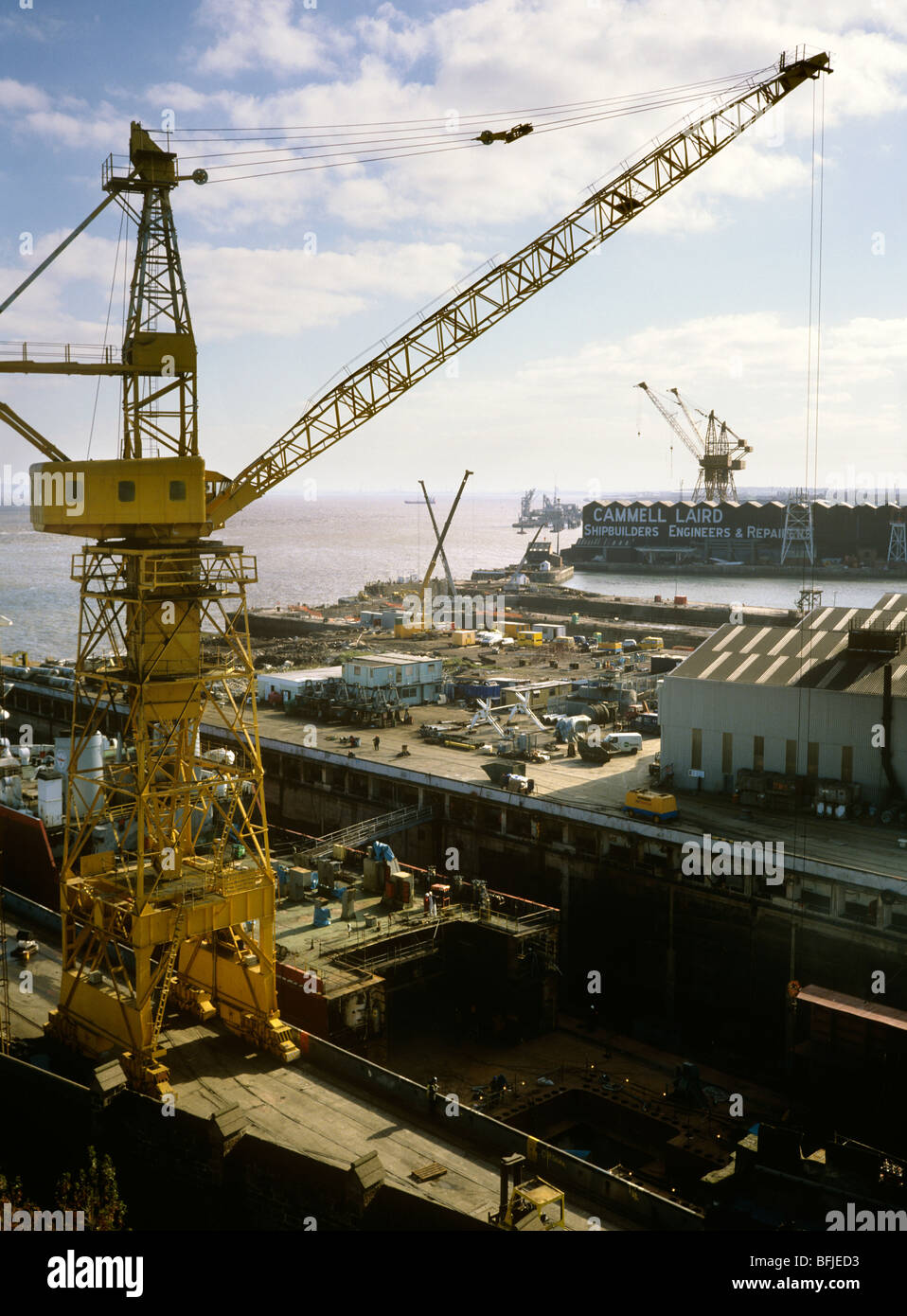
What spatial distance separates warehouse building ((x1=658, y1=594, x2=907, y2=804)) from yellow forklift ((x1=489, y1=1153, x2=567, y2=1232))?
21579 mm

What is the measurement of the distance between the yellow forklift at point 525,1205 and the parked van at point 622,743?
29741mm

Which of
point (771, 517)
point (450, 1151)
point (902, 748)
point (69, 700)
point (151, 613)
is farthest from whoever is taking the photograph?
point (771, 517)

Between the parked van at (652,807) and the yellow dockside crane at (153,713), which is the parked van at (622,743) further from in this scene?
the yellow dockside crane at (153,713)

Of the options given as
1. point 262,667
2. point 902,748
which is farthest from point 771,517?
point 902,748

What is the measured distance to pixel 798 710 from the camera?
38375 millimetres

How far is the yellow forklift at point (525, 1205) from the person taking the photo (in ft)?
61.2

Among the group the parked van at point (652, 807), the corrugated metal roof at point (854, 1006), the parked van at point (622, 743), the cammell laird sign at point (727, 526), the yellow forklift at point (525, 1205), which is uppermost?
the cammell laird sign at point (727, 526)

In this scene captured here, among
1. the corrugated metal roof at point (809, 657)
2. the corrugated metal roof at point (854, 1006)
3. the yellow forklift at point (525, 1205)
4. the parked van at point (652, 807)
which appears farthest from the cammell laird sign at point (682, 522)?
the yellow forklift at point (525, 1205)

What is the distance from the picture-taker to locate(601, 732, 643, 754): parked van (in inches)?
1898

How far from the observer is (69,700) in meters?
68.4

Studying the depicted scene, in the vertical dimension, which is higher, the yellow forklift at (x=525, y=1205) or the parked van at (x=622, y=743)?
the parked van at (x=622, y=743)
